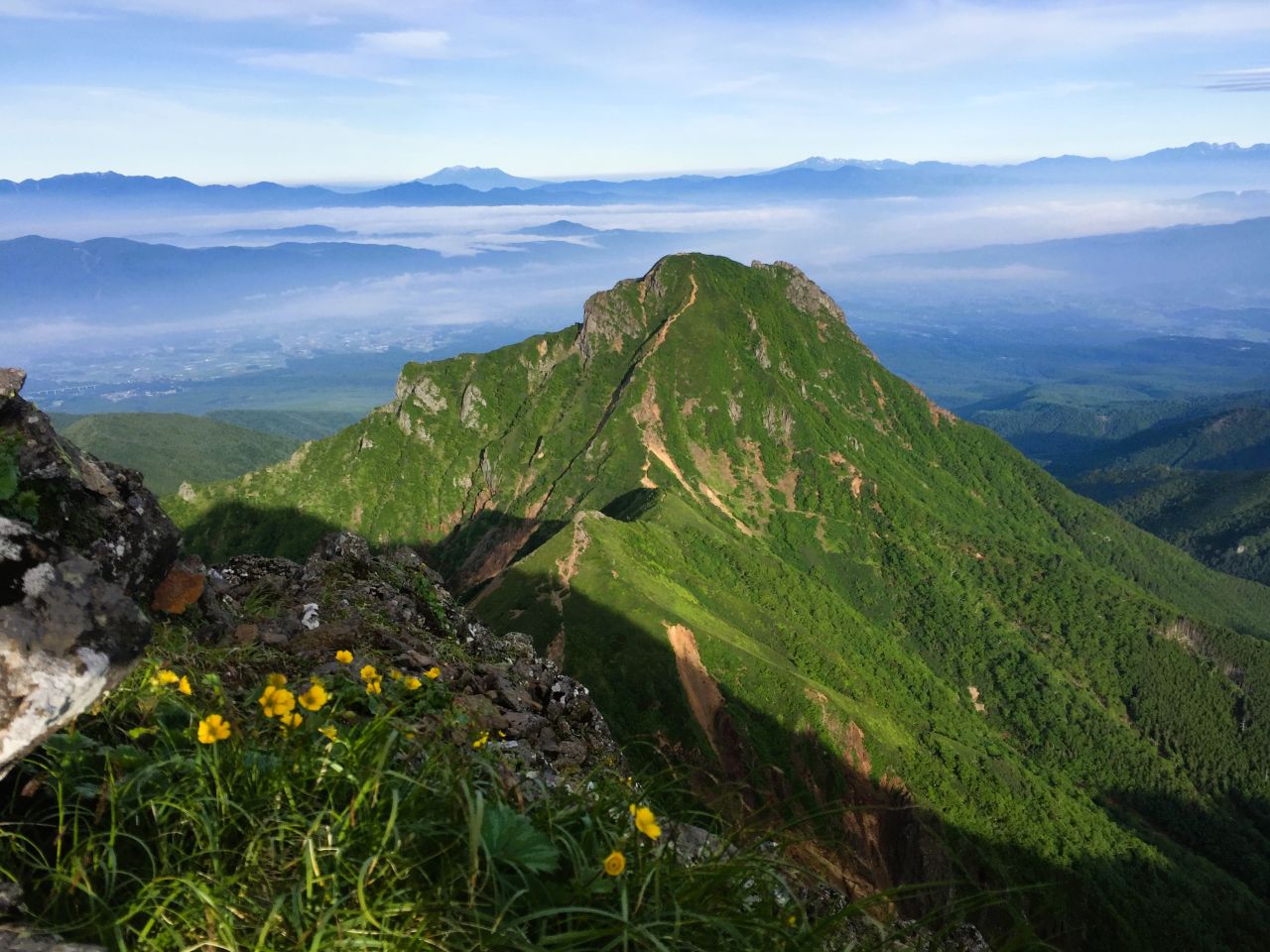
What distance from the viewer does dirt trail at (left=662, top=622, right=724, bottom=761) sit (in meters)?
76.6

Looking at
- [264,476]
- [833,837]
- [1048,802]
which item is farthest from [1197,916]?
[264,476]

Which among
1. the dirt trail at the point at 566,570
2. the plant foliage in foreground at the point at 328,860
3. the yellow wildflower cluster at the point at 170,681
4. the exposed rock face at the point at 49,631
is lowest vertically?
the dirt trail at the point at 566,570

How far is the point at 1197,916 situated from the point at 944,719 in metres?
38.3

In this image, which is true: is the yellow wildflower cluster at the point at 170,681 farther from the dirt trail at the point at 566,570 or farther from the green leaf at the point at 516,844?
the dirt trail at the point at 566,570

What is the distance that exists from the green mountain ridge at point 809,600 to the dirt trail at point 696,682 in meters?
0.43

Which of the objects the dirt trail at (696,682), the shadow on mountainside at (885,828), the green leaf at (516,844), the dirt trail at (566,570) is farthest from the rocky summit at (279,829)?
the dirt trail at (566,570)

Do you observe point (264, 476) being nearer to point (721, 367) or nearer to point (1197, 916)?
point (721, 367)

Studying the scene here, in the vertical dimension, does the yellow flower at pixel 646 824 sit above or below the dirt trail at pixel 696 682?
above

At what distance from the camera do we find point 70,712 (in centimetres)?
426

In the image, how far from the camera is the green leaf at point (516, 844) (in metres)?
3.63

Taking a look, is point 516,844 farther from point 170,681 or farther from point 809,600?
point 809,600

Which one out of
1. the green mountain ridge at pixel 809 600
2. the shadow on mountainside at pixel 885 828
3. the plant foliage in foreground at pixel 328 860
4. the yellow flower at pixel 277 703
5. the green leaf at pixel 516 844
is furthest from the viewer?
the green mountain ridge at pixel 809 600

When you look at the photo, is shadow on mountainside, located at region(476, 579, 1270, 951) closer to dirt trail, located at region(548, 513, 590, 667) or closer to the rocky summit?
dirt trail, located at region(548, 513, 590, 667)

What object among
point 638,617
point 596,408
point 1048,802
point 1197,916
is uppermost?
point 596,408
